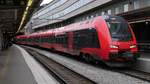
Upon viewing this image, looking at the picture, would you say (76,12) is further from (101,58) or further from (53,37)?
(101,58)

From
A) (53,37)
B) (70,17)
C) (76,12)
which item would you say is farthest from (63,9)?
(53,37)

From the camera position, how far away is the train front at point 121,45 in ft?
63.3

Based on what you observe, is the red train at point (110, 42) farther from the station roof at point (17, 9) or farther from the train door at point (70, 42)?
the train door at point (70, 42)

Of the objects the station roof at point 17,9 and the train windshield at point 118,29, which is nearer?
the train windshield at point 118,29

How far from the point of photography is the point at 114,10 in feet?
162

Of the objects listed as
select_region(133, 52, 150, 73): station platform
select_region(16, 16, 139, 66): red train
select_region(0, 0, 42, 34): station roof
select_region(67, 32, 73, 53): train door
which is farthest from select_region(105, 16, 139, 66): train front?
select_region(67, 32, 73, 53): train door

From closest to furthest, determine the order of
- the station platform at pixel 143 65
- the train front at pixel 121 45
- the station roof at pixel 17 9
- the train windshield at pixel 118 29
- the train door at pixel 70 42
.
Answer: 1. the station platform at pixel 143 65
2. the train front at pixel 121 45
3. the train windshield at pixel 118 29
4. the station roof at pixel 17 9
5. the train door at pixel 70 42

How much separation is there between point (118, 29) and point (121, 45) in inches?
43.0

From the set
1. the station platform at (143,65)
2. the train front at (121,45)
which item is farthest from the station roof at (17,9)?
the station platform at (143,65)

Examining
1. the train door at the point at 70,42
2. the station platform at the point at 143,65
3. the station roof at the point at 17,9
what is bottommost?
the station platform at the point at 143,65

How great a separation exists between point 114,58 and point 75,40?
7.26m

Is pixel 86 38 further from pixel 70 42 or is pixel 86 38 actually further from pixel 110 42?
pixel 70 42

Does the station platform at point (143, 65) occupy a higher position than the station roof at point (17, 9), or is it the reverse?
the station roof at point (17, 9)

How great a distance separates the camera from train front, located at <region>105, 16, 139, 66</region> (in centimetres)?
1928
